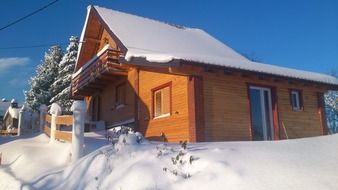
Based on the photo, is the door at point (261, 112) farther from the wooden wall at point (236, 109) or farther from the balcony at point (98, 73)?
the balcony at point (98, 73)

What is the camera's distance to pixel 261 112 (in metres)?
15.6

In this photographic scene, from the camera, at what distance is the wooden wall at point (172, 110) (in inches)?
550

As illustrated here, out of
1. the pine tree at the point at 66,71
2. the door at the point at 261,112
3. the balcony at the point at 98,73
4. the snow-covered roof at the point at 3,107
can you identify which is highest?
the pine tree at the point at 66,71

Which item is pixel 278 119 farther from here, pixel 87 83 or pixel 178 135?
pixel 87 83

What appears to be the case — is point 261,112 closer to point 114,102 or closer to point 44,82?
point 114,102

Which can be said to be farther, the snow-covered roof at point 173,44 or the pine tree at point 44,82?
the pine tree at point 44,82

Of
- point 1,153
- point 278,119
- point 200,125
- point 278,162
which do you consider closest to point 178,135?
point 200,125

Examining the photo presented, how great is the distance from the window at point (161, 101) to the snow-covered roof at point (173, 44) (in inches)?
62.6

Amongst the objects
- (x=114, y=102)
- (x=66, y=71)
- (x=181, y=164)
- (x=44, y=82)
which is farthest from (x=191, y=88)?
(x=44, y=82)

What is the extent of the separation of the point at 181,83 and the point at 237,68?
2307 mm

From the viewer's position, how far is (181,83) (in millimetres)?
14336

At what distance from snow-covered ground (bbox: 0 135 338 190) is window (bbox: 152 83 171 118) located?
7.38 m

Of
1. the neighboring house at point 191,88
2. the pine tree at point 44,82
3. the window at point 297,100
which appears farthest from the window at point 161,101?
the pine tree at point 44,82

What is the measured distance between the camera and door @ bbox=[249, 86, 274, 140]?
15211mm
